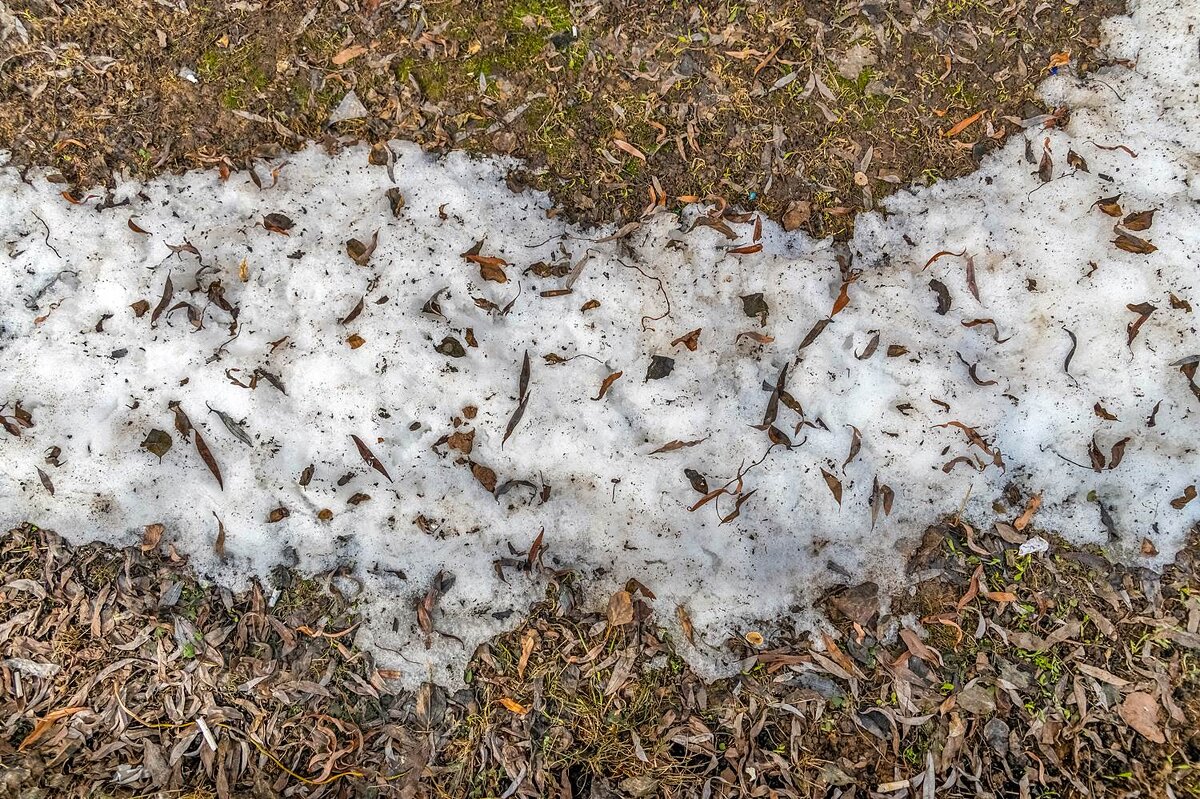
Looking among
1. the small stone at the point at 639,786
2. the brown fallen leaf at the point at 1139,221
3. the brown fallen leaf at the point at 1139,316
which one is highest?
the brown fallen leaf at the point at 1139,221

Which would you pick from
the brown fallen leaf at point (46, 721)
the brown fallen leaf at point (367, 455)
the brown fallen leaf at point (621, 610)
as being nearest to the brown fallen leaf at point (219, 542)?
the brown fallen leaf at point (367, 455)

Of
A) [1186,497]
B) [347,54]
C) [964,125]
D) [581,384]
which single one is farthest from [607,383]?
[1186,497]

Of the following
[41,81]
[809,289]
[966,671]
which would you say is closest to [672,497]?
[809,289]

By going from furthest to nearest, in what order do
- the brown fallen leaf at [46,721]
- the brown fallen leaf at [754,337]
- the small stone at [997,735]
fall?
the brown fallen leaf at [754,337], the small stone at [997,735], the brown fallen leaf at [46,721]

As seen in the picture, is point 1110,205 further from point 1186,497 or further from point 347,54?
point 347,54

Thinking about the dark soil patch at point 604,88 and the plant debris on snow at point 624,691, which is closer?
the plant debris on snow at point 624,691

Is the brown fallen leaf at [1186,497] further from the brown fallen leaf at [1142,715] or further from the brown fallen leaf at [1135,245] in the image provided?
the brown fallen leaf at [1135,245]

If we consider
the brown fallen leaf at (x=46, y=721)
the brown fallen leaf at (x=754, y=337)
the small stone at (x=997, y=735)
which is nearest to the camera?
the brown fallen leaf at (x=46, y=721)

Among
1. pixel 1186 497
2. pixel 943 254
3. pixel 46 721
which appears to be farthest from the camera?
pixel 943 254
